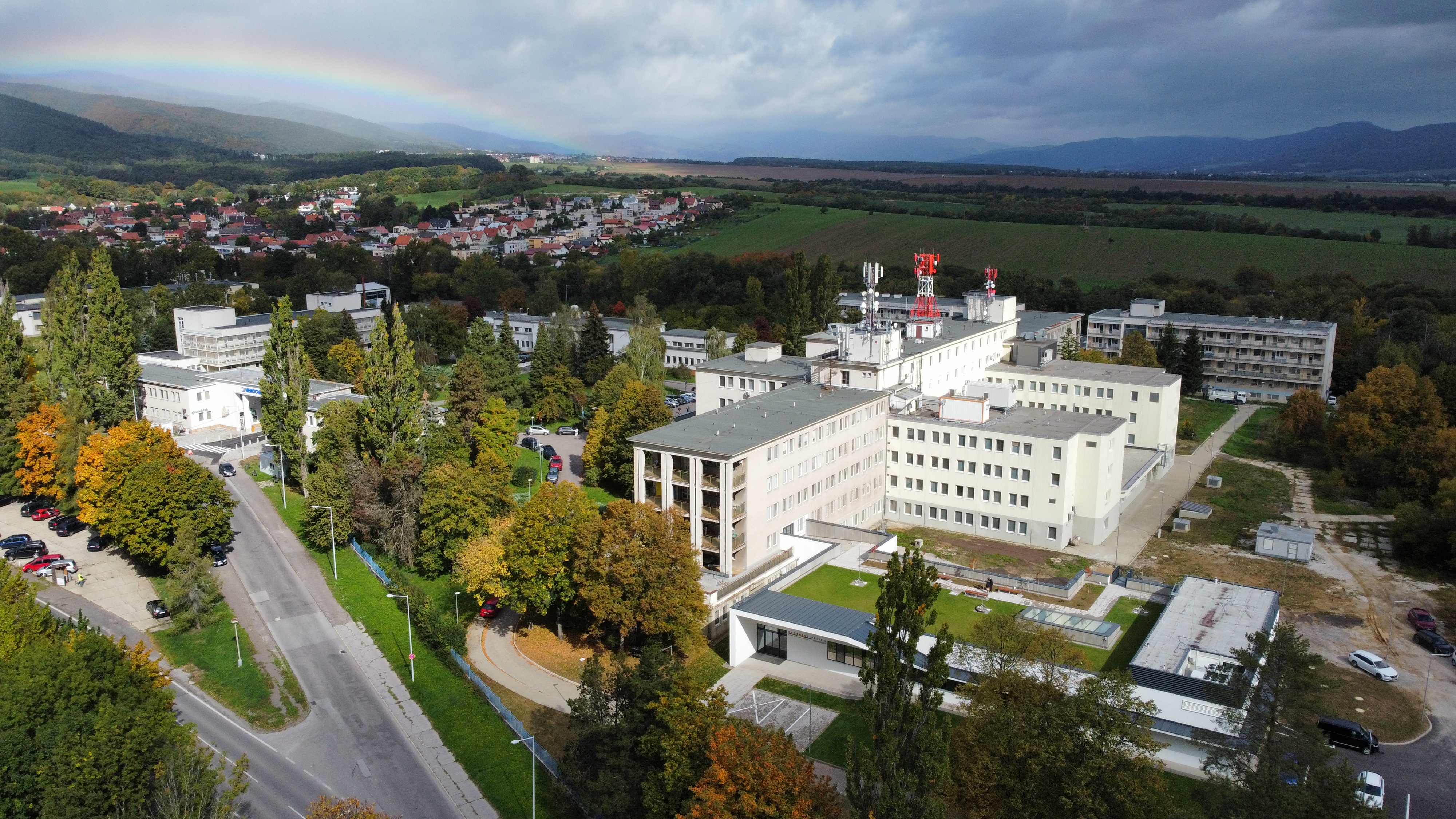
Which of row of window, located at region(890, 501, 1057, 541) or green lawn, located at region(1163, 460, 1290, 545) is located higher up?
row of window, located at region(890, 501, 1057, 541)

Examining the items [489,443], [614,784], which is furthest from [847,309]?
[614,784]

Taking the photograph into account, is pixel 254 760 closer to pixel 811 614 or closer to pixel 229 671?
pixel 229 671

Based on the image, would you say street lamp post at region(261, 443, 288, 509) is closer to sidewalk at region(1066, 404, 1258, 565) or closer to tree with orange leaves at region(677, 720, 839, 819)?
tree with orange leaves at region(677, 720, 839, 819)

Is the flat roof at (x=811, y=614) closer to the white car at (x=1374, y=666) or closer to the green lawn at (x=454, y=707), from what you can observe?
the green lawn at (x=454, y=707)

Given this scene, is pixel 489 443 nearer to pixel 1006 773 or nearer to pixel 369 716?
pixel 369 716

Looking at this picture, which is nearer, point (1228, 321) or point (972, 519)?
point (972, 519)

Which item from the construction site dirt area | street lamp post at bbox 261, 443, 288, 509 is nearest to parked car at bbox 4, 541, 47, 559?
street lamp post at bbox 261, 443, 288, 509

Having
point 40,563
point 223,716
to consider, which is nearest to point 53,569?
point 40,563
